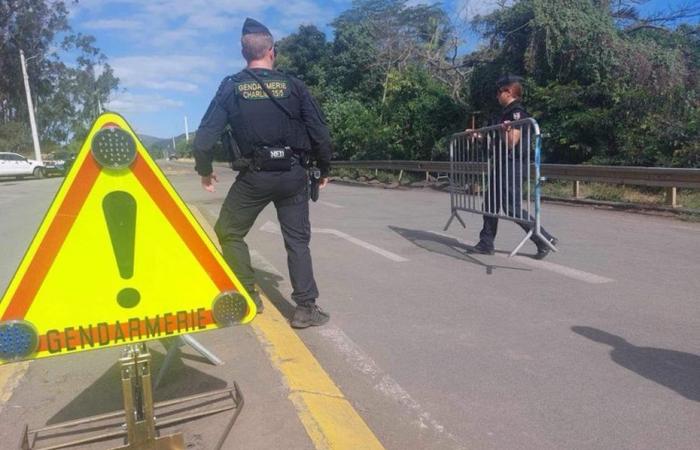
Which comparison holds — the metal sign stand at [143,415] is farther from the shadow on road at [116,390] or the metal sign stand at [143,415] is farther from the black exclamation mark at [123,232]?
the shadow on road at [116,390]

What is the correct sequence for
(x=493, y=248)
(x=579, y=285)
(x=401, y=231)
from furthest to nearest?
1. (x=401, y=231)
2. (x=493, y=248)
3. (x=579, y=285)

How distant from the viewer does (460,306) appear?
5.03 meters

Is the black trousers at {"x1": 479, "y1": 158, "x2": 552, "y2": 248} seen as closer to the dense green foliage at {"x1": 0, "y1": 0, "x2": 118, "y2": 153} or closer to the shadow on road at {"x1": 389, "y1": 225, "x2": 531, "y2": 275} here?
the shadow on road at {"x1": 389, "y1": 225, "x2": 531, "y2": 275}

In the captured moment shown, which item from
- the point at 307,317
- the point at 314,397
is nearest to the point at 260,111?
the point at 307,317

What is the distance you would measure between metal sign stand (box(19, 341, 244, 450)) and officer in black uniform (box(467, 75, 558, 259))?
4560 mm

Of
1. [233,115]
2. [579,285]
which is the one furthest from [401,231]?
[233,115]

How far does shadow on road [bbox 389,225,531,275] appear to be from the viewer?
267 inches

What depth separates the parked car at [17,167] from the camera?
3594 cm

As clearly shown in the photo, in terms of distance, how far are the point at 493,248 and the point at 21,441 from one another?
5.55 metres

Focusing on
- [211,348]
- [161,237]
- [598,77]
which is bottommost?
[211,348]

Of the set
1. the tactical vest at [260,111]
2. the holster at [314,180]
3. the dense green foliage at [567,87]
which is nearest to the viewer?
the tactical vest at [260,111]

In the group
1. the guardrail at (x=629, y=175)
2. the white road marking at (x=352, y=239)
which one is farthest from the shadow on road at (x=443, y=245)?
the guardrail at (x=629, y=175)

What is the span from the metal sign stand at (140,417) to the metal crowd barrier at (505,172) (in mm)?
4185

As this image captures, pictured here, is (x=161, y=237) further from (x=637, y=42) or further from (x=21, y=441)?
(x=637, y=42)
